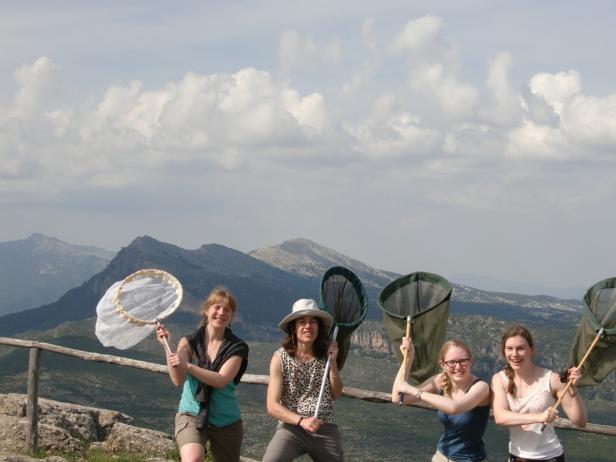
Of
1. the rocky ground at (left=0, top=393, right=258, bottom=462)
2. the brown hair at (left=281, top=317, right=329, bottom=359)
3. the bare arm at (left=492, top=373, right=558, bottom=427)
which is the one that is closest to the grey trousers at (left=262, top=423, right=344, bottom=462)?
the brown hair at (left=281, top=317, right=329, bottom=359)

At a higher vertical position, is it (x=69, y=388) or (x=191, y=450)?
(x=191, y=450)

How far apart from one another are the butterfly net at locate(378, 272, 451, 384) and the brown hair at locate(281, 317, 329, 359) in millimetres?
557

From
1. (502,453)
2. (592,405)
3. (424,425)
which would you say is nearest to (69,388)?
(424,425)

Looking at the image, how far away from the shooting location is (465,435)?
5.12 meters

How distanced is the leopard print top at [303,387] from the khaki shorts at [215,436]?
0.47 metres

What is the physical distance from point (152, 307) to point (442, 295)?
2231 mm

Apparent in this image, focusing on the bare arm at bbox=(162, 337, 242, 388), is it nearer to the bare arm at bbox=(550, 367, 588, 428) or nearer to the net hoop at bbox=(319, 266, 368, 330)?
the net hoop at bbox=(319, 266, 368, 330)

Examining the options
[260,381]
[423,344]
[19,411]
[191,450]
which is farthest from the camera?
[19,411]

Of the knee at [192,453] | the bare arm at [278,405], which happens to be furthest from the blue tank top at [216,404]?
the bare arm at [278,405]

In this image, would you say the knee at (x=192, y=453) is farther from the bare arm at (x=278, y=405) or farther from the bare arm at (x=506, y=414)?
the bare arm at (x=506, y=414)

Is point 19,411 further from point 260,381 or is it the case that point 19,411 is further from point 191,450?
point 191,450

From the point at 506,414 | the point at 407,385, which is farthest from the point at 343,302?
the point at 506,414

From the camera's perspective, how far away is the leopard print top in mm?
5465

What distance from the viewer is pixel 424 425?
124m
